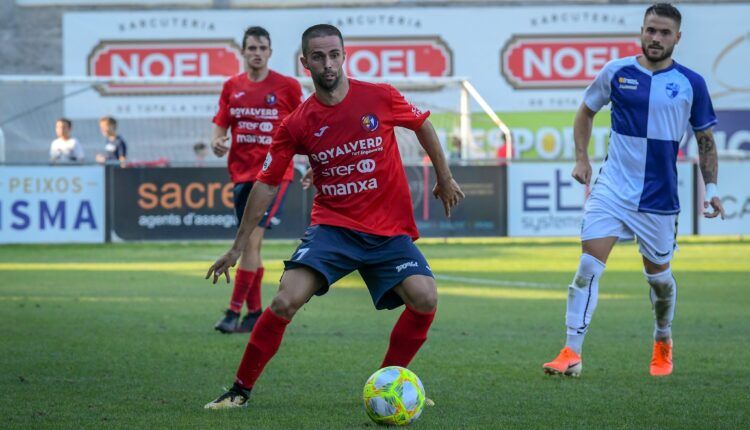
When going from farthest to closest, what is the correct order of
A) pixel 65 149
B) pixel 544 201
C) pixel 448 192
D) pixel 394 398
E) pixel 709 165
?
pixel 65 149, pixel 544 201, pixel 709 165, pixel 448 192, pixel 394 398

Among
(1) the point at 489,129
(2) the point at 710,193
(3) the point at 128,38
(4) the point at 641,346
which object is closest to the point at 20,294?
(4) the point at 641,346

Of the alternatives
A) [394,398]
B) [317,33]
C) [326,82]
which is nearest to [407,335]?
[394,398]

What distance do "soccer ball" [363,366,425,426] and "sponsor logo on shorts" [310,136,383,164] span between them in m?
1.10

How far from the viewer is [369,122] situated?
664cm

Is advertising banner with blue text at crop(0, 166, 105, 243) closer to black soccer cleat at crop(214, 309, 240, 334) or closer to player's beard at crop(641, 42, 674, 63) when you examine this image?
black soccer cleat at crop(214, 309, 240, 334)

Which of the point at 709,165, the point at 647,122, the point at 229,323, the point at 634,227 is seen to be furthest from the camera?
the point at 229,323

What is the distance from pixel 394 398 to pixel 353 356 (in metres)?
2.57

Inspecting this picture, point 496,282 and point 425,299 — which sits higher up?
point 425,299

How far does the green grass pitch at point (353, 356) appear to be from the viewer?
6449 millimetres

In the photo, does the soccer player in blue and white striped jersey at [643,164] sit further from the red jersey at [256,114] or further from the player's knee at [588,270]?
the red jersey at [256,114]

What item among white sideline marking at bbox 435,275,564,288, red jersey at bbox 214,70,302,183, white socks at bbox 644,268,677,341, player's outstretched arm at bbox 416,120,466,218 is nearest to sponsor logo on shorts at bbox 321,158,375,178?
player's outstretched arm at bbox 416,120,466,218

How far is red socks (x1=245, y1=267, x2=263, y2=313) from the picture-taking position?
10469 millimetres

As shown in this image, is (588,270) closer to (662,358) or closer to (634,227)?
(634,227)

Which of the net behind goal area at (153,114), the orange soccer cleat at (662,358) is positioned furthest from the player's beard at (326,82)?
the net behind goal area at (153,114)
